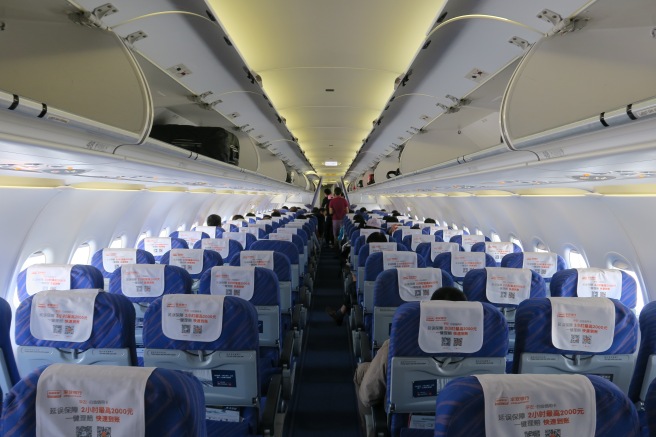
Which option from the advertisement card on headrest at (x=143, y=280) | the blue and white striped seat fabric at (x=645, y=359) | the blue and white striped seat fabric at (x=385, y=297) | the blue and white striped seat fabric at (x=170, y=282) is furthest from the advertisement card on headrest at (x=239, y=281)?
the blue and white striped seat fabric at (x=645, y=359)

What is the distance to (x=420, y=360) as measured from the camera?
271 centimetres

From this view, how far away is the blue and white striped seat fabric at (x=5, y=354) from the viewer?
9.38 feet

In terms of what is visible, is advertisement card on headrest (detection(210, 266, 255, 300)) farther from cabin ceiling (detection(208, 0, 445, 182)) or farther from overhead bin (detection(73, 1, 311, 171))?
cabin ceiling (detection(208, 0, 445, 182))

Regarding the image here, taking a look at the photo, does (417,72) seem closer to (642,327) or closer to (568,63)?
(568,63)

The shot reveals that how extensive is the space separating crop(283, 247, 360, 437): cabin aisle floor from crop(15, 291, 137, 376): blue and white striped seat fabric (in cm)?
201

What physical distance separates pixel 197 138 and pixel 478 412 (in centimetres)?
473

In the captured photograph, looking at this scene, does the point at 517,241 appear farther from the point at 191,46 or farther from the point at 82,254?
the point at 191,46

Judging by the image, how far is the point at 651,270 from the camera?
5.01m

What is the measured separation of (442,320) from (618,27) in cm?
170

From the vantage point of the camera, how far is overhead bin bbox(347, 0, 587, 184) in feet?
7.84

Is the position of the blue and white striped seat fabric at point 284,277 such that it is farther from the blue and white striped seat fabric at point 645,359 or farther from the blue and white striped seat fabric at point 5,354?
the blue and white striped seat fabric at point 645,359

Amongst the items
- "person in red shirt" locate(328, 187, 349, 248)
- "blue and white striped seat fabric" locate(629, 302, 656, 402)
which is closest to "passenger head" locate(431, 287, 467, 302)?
"blue and white striped seat fabric" locate(629, 302, 656, 402)

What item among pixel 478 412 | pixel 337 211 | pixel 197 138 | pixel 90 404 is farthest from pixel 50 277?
pixel 337 211

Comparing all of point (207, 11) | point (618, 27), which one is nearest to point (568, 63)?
point (618, 27)
